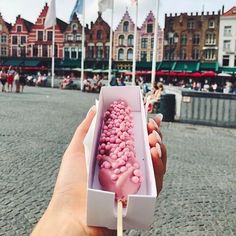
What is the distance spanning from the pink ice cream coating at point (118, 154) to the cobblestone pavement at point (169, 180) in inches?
89.9

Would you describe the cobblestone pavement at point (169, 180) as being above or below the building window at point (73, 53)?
below

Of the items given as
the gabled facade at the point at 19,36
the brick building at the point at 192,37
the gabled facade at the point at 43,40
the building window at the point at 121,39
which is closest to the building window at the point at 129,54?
the building window at the point at 121,39

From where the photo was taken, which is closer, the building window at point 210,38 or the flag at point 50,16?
the flag at point 50,16

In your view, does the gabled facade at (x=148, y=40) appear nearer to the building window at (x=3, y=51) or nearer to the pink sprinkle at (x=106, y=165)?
the building window at (x=3, y=51)

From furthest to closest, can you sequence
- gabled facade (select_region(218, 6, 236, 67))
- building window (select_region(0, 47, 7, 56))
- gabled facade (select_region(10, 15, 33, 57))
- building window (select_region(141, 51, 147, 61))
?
building window (select_region(0, 47, 7, 56)) → gabled facade (select_region(10, 15, 33, 57)) → building window (select_region(141, 51, 147, 61)) → gabled facade (select_region(218, 6, 236, 67))

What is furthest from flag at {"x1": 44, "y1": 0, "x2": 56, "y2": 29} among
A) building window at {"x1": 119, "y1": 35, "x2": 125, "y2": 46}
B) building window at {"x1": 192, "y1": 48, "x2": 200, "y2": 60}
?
building window at {"x1": 192, "y1": 48, "x2": 200, "y2": 60}

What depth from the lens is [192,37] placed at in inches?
2285

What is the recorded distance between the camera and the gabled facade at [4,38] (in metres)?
64.9

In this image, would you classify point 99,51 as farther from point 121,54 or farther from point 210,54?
point 210,54

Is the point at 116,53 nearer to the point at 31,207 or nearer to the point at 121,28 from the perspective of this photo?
A: the point at 121,28

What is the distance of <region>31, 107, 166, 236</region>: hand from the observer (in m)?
1.25

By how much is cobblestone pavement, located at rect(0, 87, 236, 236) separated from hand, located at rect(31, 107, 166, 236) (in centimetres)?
227

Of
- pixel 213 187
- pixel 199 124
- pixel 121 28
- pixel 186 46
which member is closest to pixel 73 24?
pixel 121 28

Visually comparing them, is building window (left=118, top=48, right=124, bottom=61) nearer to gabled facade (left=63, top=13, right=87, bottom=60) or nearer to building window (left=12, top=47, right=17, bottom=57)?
gabled facade (left=63, top=13, right=87, bottom=60)
